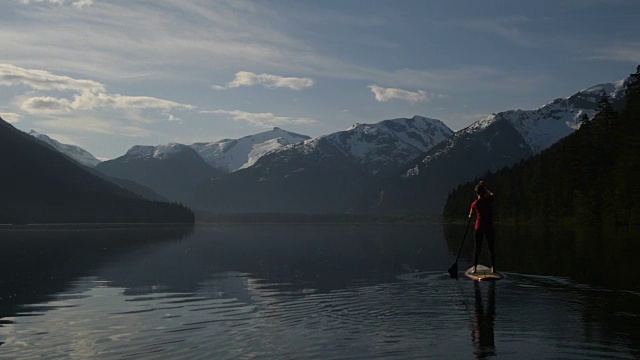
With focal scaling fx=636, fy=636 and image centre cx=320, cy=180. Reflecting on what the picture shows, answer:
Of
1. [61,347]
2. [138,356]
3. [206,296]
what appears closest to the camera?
[138,356]

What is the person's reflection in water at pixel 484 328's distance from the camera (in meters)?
15.8

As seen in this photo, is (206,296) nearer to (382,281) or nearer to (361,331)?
(382,281)

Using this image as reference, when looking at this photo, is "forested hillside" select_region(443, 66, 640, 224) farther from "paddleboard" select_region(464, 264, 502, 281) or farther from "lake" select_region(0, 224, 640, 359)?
"paddleboard" select_region(464, 264, 502, 281)

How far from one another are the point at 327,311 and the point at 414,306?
10.6ft

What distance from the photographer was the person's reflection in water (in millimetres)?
15780

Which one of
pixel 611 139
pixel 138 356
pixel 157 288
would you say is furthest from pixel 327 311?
pixel 611 139

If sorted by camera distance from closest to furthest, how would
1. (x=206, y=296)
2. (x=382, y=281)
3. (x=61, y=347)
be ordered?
(x=61, y=347) < (x=206, y=296) < (x=382, y=281)

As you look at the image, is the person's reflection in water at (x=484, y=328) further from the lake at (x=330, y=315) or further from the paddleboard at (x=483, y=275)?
the paddleboard at (x=483, y=275)

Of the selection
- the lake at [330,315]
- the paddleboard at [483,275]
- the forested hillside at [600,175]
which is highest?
the forested hillside at [600,175]


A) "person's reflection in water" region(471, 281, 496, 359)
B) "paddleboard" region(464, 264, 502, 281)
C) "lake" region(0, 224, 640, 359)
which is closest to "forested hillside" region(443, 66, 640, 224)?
"lake" region(0, 224, 640, 359)

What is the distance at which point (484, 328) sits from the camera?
1866cm

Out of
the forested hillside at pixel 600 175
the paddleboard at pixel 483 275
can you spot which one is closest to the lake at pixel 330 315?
the paddleboard at pixel 483 275

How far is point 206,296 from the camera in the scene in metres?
29.8

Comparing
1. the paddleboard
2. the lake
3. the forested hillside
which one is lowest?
the lake
